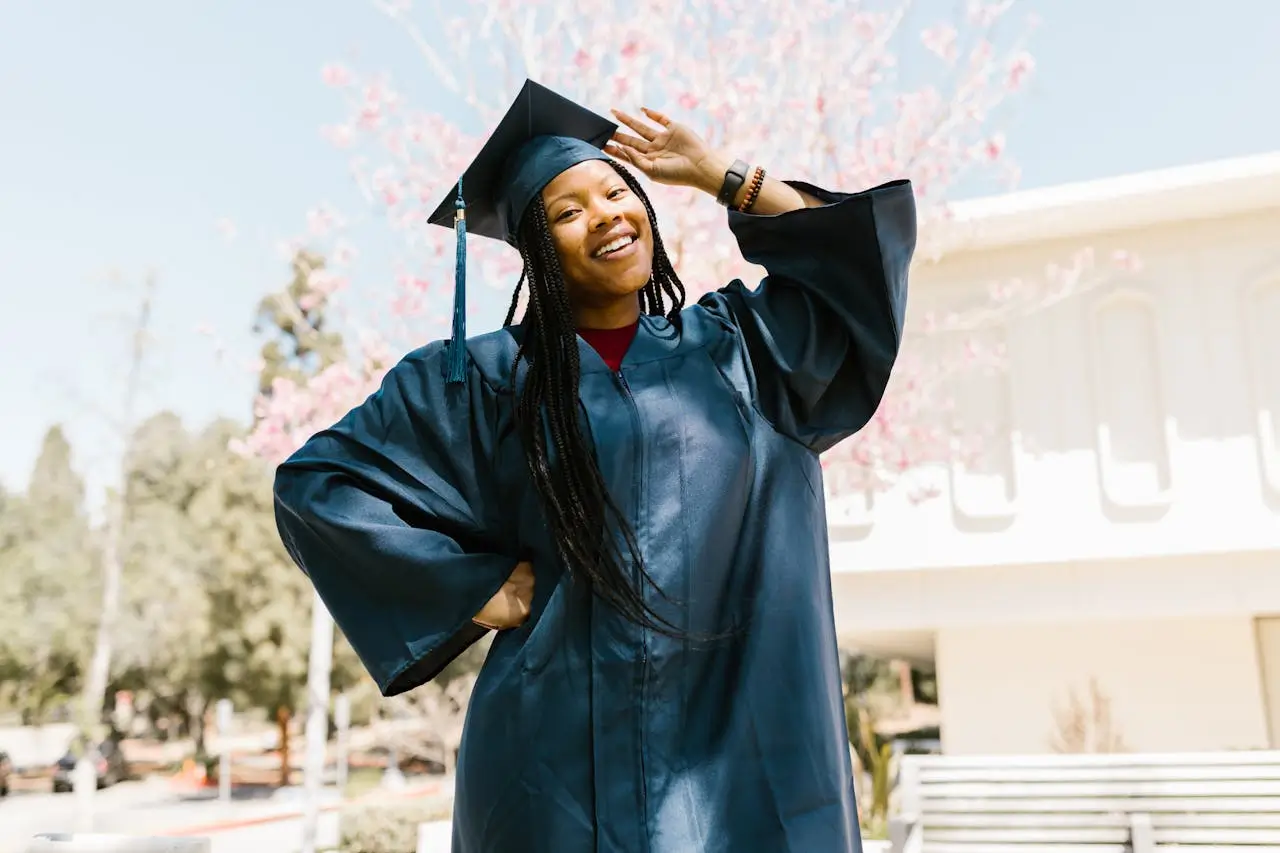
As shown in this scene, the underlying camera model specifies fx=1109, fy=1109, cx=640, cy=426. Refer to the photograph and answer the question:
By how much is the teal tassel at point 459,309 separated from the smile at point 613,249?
0.21m

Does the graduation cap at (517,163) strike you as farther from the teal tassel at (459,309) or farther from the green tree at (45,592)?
the green tree at (45,592)

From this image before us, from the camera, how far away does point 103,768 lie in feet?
76.7

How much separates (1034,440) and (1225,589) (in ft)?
5.88

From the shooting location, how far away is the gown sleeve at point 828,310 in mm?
1556

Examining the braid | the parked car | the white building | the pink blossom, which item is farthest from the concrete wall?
the parked car

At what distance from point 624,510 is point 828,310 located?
424 mm

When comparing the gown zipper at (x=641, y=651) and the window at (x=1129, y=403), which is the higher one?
the window at (x=1129, y=403)

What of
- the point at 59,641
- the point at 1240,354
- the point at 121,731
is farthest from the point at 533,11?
the point at 121,731

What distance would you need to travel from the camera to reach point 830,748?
4.61 ft

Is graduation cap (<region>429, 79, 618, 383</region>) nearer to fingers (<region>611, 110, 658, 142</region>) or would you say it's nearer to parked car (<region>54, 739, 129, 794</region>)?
fingers (<region>611, 110, 658, 142</region>)

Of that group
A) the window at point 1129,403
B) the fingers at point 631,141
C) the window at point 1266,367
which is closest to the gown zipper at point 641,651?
the fingers at point 631,141

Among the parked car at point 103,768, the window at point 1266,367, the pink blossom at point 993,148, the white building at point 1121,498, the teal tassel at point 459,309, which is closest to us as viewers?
the teal tassel at point 459,309

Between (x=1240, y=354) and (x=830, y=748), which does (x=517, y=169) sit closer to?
(x=830, y=748)

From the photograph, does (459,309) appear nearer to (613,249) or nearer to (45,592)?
(613,249)
